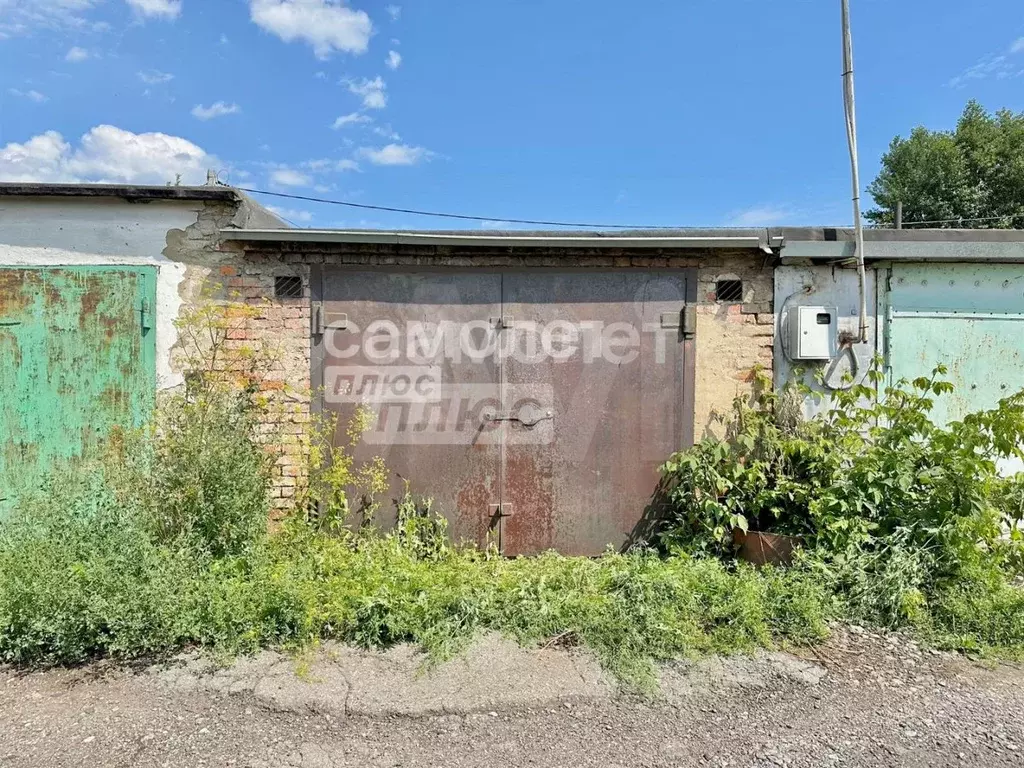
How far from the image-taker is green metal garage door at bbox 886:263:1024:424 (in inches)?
179

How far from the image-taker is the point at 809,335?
4414 millimetres

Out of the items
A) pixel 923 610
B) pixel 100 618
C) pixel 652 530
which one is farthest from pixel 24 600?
pixel 923 610

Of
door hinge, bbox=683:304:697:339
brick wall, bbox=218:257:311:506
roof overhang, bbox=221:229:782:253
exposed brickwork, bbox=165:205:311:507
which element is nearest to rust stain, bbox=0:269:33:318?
exposed brickwork, bbox=165:205:311:507

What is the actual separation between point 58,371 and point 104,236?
1019 millimetres

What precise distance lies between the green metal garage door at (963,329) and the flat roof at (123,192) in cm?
505

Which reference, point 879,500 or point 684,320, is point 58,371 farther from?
point 879,500

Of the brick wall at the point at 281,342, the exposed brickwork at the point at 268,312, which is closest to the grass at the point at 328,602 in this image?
the brick wall at the point at 281,342

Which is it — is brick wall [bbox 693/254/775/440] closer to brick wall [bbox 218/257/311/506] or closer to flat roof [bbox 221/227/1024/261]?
flat roof [bbox 221/227/1024/261]

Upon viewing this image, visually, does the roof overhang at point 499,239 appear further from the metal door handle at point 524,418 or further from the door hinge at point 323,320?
the metal door handle at point 524,418

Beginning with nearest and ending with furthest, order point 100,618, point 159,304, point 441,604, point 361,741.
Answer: point 361,741
point 100,618
point 441,604
point 159,304

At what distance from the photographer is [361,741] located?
251cm

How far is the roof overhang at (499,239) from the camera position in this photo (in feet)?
13.7

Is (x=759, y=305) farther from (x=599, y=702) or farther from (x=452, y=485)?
(x=599, y=702)

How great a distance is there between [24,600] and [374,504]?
2017 mm
